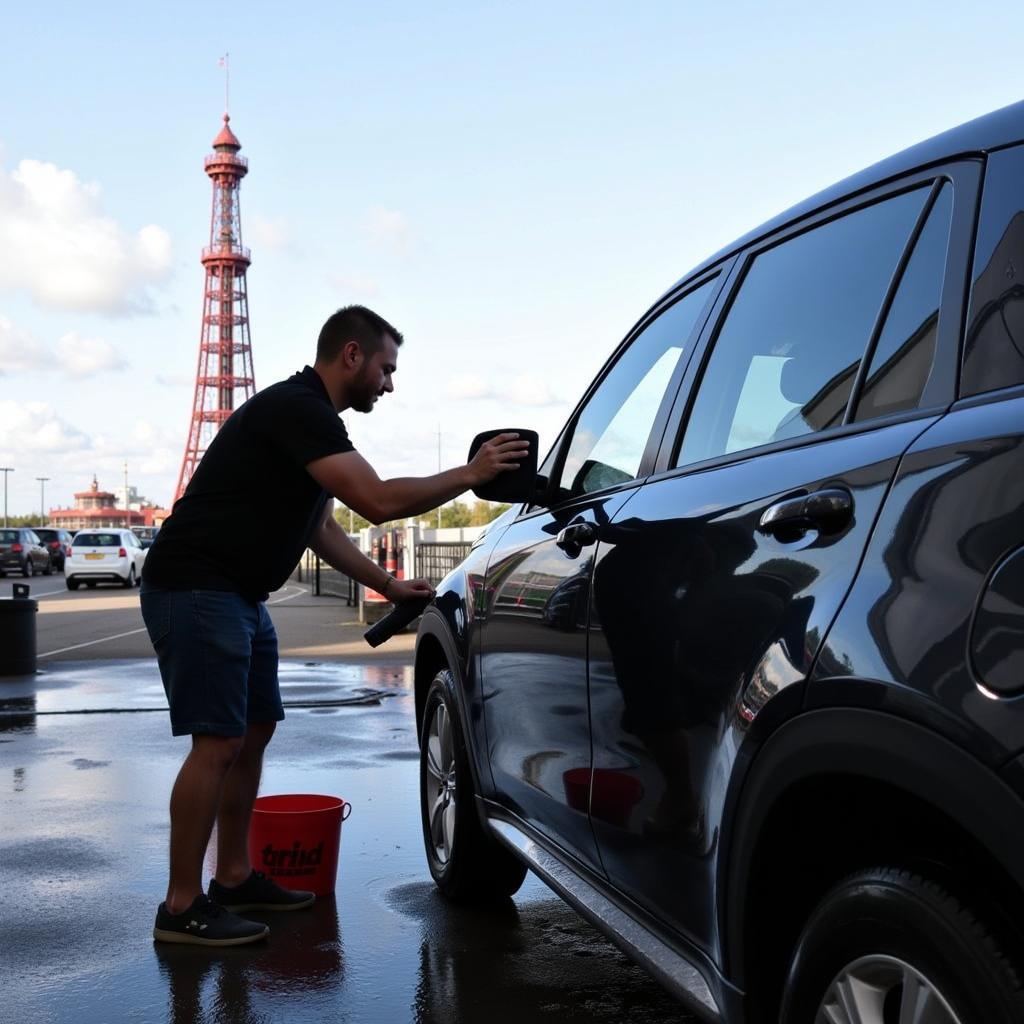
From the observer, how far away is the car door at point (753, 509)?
1995 mm

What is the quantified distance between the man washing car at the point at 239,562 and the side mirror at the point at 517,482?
32 cm

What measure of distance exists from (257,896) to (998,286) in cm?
337

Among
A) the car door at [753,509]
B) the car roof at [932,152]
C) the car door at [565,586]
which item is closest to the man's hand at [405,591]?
the car door at [565,586]

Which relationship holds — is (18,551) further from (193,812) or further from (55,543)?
(193,812)

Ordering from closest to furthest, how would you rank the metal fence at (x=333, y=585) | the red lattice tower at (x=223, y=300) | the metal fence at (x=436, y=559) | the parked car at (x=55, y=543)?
1. the metal fence at (x=436, y=559)
2. the metal fence at (x=333, y=585)
3. the parked car at (x=55, y=543)
4. the red lattice tower at (x=223, y=300)

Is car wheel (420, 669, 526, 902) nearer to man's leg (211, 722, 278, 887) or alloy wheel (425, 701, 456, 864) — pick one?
alloy wheel (425, 701, 456, 864)

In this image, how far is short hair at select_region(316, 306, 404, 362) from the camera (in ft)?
14.4

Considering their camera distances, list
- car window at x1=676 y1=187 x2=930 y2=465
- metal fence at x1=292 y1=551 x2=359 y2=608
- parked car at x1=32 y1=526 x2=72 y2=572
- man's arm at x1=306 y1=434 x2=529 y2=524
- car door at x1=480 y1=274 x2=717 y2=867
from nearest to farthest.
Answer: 1. car window at x1=676 y1=187 x2=930 y2=465
2. car door at x1=480 y1=274 x2=717 y2=867
3. man's arm at x1=306 y1=434 x2=529 y2=524
4. metal fence at x1=292 y1=551 x2=359 y2=608
5. parked car at x1=32 y1=526 x2=72 y2=572

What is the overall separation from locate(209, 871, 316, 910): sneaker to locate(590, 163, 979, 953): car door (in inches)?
77.3

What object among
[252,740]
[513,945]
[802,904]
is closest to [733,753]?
[802,904]

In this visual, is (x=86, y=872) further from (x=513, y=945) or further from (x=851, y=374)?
(x=851, y=374)

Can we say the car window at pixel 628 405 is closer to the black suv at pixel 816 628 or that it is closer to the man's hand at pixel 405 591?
the black suv at pixel 816 628

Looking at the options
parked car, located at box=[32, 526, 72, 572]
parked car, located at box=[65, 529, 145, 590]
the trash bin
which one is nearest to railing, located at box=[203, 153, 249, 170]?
parked car, located at box=[32, 526, 72, 572]

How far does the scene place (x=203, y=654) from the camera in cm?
411
